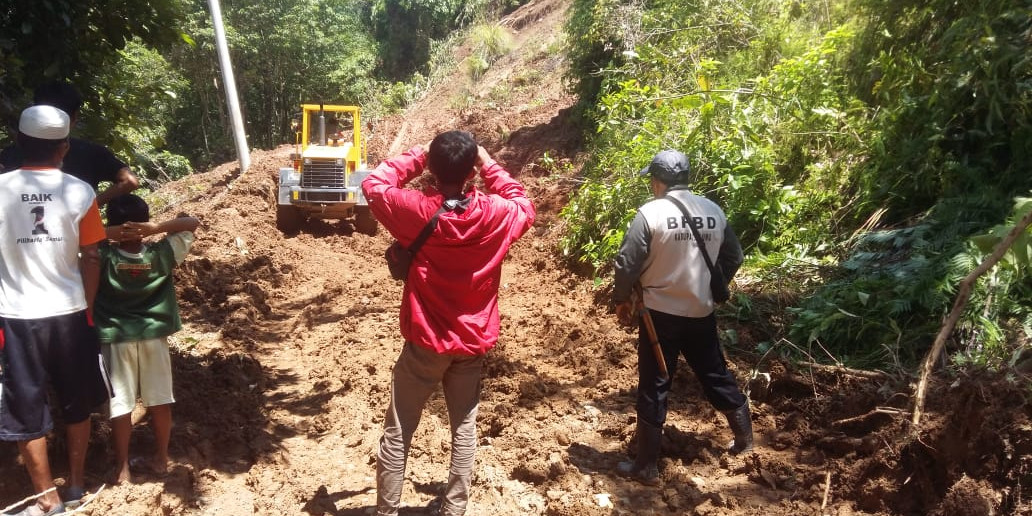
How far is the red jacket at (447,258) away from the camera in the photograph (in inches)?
128

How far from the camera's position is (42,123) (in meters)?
3.27

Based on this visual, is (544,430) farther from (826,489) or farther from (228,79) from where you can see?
(228,79)

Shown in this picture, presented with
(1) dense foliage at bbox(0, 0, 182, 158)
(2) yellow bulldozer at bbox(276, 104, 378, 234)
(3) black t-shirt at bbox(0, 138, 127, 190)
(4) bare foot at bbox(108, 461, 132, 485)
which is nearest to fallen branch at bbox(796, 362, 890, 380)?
(4) bare foot at bbox(108, 461, 132, 485)

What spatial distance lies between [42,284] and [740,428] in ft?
12.2

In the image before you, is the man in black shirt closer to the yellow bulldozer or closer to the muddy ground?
the muddy ground

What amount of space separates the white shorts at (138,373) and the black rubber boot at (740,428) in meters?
3.10

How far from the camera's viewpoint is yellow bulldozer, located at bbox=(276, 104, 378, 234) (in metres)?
12.5

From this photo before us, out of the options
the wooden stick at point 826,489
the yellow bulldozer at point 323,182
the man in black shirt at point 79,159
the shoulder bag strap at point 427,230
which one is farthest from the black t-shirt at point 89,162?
the yellow bulldozer at point 323,182

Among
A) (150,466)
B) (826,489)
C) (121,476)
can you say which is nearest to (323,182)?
(150,466)

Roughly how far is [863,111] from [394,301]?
5331 millimetres

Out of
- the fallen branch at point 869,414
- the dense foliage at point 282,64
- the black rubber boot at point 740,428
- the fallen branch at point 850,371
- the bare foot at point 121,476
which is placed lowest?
the bare foot at point 121,476

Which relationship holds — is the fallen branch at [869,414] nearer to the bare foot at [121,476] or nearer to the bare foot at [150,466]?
the bare foot at [150,466]

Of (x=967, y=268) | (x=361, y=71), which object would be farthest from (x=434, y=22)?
(x=967, y=268)

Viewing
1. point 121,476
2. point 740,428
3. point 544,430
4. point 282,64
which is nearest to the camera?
point 121,476
